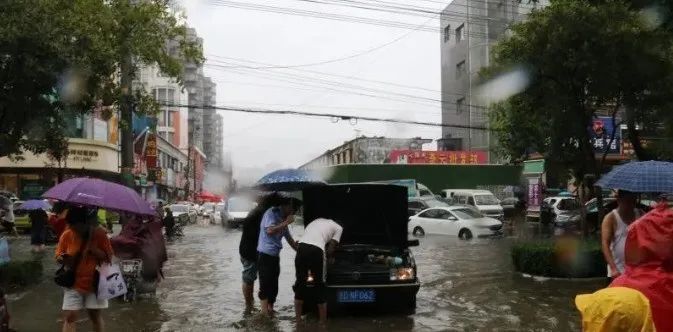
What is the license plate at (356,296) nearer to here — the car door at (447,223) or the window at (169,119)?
the car door at (447,223)

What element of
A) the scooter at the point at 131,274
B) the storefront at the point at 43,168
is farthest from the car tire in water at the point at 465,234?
the storefront at the point at 43,168

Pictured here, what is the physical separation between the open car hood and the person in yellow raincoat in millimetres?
6730

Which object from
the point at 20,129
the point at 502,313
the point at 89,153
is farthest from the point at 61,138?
the point at 89,153

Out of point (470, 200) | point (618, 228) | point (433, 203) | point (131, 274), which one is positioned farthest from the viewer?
point (470, 200)

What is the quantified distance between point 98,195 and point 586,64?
9.40 meters

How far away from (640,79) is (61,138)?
11.4 m

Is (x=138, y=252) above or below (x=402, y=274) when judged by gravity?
above

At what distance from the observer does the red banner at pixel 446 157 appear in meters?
48.2

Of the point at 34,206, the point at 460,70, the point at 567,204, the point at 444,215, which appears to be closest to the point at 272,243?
the point at 34,206

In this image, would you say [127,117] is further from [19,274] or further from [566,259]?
[566,259]

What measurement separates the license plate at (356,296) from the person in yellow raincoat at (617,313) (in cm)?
602

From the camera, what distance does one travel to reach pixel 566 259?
1230 centimetres

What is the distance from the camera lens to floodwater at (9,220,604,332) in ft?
28.3

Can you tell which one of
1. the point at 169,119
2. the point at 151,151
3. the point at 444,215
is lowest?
the point at 444,215
